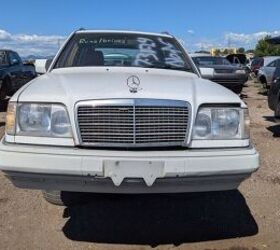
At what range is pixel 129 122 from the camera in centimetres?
388

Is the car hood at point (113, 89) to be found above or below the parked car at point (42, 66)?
above

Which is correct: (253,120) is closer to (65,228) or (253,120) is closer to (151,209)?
(151,209)

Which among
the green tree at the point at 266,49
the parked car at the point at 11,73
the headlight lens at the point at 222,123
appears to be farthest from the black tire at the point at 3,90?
the green tree at the point at 266,49

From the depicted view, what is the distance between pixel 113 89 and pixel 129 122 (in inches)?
12.1

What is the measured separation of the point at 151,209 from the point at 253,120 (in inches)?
Answer: 292

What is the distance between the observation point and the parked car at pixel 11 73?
13.9 metres

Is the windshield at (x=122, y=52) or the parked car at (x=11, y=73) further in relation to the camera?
the parked car at (x=11, y=73)

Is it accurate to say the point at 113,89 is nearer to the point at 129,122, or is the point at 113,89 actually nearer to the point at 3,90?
the point at 129,122

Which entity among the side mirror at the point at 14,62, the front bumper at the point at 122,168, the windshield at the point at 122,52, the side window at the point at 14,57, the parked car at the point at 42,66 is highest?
the windshield at the point at 122,52

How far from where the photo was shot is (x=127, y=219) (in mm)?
4922

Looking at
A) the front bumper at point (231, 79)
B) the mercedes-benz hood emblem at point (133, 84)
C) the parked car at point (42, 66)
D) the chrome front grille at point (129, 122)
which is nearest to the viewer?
the chrome front grille at point (129, 122)

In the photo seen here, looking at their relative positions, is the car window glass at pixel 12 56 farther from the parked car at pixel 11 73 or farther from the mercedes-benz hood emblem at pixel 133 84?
the mercedes-benz hood emblem at pixel 133 84

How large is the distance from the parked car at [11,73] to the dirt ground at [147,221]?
Answer: 26.9ft

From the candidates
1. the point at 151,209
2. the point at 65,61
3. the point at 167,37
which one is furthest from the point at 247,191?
the point at 65,61
